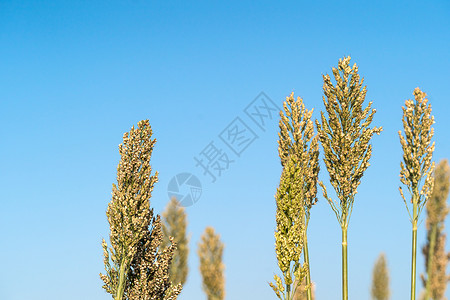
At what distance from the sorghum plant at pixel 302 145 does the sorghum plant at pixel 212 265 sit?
41.9 ft

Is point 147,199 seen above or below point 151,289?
above

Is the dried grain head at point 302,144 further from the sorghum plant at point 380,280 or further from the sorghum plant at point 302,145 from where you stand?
the sorghum plant at point 380,280

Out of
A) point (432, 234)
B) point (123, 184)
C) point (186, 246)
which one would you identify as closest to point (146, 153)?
point (123, 184)

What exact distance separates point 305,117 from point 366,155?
3.85 meters

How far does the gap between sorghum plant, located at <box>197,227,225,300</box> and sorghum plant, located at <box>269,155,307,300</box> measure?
45.9 ft

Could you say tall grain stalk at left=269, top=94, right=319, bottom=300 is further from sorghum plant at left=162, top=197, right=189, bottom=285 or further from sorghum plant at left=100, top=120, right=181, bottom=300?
sorghum plant at left=162, top=197, right=189, bottom=285

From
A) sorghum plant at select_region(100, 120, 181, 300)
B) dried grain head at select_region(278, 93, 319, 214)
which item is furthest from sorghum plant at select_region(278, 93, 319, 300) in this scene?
sorghum plant at select_region(100, 120, 181, 300)

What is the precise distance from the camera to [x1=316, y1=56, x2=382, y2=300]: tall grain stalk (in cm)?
2369

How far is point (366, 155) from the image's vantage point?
79.4 feet

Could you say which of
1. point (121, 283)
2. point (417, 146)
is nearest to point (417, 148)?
point (417, 146)

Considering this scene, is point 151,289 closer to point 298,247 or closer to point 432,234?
point 298,247

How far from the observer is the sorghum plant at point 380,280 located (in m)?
42.3

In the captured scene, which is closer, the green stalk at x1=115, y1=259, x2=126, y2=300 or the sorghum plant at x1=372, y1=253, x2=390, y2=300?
the green stalk at x1=115, y1=259, x2=126, y2=300

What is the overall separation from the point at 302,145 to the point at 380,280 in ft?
77.7
